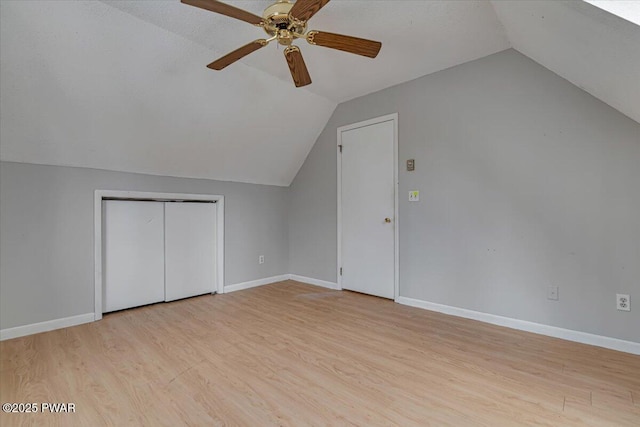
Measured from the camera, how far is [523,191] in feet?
8.15

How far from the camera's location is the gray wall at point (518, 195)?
Answer: 215 centimetres

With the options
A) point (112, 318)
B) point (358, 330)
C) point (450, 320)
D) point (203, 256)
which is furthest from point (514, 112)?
point (112, 318)

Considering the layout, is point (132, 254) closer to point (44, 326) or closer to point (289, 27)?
point (44, 326)

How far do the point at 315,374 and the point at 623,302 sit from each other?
87.3 inches

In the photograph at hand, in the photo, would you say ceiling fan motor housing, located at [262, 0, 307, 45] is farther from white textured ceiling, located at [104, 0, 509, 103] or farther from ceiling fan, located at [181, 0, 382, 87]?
white textured ceiling, located at [104, 0, 509, 103]

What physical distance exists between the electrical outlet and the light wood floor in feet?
1.05

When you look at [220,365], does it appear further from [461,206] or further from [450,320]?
[461,206]

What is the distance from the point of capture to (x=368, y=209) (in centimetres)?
354

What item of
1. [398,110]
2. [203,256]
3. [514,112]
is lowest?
[203,256]

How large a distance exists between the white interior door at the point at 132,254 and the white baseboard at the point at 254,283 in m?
0.79

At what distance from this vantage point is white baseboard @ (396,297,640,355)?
2.11 meters

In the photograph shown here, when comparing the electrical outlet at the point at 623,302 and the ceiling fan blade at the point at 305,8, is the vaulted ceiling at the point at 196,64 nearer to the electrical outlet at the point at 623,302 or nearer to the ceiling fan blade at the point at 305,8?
the ceiling fan blade at the point at 305,8

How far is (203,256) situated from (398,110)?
111 inches

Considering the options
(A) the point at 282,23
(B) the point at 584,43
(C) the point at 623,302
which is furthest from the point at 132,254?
(C) the point at 623,302
